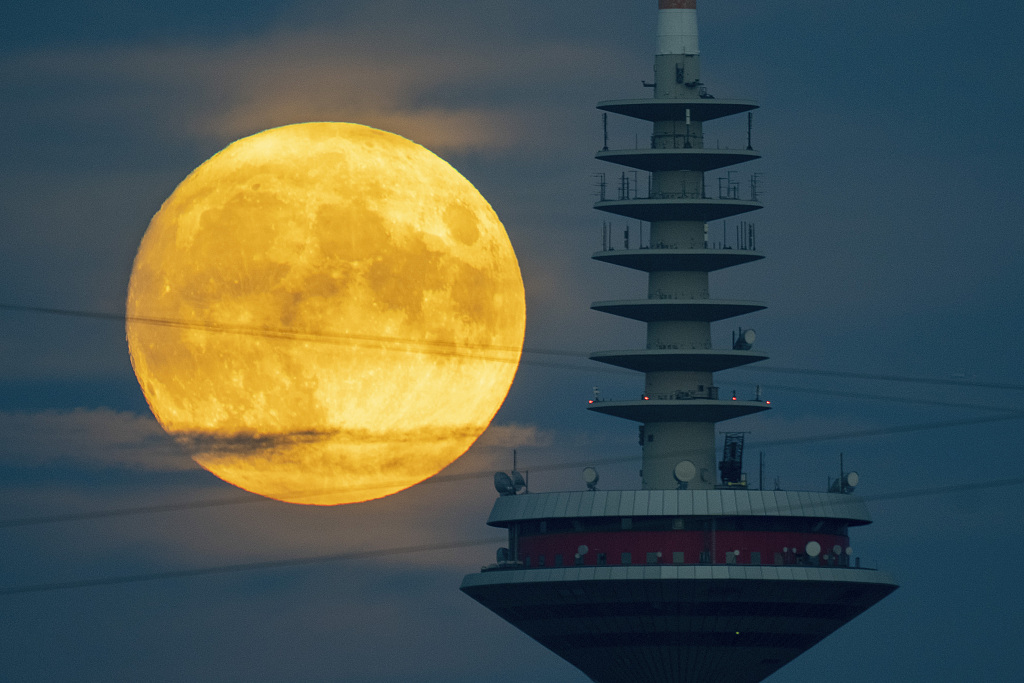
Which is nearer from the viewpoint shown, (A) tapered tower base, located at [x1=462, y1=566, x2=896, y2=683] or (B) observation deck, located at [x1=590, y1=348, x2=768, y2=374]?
(A) tapered tower base, located at [x1=462, y1=566, x2=896, y2=683]

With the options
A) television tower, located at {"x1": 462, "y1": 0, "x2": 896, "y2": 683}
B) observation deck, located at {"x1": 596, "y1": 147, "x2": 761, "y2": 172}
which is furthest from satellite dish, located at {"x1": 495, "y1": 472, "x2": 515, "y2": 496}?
observation deck, located at {"x1": 596, "y1": 147, "x2": 761, "y2": 172}

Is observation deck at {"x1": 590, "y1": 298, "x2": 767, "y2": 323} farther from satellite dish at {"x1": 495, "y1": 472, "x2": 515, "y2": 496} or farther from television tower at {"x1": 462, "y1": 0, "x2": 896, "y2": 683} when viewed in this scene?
satellite dish at {"x1": 495, "y1": 472, "x2": 515, "y2": 496}

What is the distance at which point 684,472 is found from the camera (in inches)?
6235

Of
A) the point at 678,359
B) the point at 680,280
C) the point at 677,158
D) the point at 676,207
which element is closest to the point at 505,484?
the point at 678,359

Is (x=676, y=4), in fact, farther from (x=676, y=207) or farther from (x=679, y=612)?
(x=679, y=612)

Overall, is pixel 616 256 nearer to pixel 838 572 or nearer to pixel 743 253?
pixel 743 253

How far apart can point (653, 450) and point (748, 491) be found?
11090 mm

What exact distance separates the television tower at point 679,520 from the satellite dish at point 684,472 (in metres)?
0.14

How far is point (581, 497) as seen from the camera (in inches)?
6304

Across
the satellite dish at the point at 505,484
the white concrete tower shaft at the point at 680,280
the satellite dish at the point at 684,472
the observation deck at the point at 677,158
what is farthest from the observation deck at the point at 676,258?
the satellite dish at the point at 505,484

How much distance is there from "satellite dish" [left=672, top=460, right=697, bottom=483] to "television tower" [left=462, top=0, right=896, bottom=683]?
0.14 m

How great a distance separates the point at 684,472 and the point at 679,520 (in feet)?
11.3

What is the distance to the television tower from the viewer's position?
158 metres

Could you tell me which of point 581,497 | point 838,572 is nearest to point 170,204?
point 581,497
